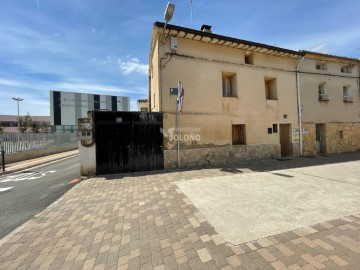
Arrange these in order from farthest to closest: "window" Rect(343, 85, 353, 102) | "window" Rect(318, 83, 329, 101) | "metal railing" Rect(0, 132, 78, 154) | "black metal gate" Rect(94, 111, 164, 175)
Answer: "window" Rect(343, 85, 353, 102), "window" Rect(318, 83, 329, 101), "metal railing" Rect(0, 132, 78, 154), "black metal gate" Rect(94, 111, 164, 175)

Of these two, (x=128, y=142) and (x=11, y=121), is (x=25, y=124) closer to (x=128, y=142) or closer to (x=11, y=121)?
(x=11, y=121)

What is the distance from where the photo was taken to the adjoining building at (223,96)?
8.19 meters

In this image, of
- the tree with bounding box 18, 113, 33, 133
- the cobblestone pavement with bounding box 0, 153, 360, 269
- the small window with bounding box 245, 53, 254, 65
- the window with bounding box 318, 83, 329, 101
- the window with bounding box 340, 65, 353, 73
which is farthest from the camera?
the tree with bounding box 18, 113, 33, 133

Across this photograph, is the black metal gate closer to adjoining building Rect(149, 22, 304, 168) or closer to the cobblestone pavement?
adjoining building Rect(149, 22, 304, 168)

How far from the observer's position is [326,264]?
6.86 feet

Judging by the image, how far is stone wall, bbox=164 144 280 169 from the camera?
8141 millimetres

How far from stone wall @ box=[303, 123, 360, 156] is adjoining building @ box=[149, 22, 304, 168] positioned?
0.92m

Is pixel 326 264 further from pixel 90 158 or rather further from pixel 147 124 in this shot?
pixel 90 158

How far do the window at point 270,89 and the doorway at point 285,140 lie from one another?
185cm

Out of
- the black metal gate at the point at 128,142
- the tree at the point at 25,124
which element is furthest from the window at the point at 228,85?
the tree at the point at 25,124

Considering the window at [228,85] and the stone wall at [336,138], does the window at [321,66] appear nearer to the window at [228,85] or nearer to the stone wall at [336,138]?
the stone wall at [336,138]

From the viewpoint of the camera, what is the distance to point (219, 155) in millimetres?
8914

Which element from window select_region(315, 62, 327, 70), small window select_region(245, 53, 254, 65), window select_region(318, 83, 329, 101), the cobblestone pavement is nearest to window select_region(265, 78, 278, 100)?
small window select_region(245, 53, 254, 65)

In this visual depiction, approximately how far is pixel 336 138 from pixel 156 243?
14.6 metres
